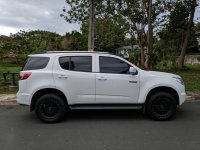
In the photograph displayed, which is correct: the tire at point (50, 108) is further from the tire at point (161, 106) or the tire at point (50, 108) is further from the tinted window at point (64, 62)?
the tire at point (161, 106)

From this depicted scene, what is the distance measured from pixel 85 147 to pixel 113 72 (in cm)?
276

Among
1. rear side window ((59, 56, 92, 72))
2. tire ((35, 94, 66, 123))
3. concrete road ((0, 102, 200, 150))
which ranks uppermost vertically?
rear side window ((59, 56, 92, 72))

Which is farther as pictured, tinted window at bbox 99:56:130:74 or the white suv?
tinted window at bbox 99:56:130:74

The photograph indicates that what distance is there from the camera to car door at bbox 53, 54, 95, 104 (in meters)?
8.17

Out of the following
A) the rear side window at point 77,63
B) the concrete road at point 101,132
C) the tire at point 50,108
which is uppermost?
the rear side window at point 77,63

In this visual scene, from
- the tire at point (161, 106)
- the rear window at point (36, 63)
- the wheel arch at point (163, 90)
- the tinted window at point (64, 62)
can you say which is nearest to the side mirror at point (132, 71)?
the wheel arch at point (163, 90)

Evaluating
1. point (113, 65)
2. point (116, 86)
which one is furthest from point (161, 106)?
point (113, 65)

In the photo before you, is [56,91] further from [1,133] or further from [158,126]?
[158,126]

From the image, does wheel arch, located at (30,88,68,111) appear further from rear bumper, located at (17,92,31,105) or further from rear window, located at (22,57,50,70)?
rear window, located at (22,57,50,70)

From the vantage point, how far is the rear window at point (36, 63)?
832 centimetres

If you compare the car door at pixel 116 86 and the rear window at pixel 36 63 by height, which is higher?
the rear window at pixel 36 63

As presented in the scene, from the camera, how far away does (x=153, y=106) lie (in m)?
8.29

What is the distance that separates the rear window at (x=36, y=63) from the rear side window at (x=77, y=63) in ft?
1.33

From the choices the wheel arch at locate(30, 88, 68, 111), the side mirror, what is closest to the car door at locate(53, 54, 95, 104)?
the wheel arch at locate(30, 88, 68, 111)
